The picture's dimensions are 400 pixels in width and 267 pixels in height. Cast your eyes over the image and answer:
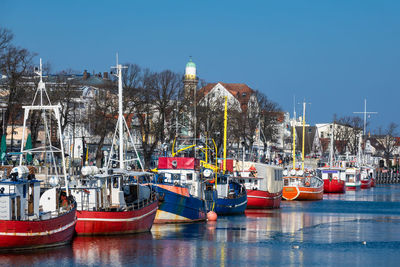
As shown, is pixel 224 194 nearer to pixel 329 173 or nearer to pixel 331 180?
pixel 331 180

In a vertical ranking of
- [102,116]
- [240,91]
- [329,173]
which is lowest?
[329,173]

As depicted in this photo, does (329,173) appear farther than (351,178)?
No

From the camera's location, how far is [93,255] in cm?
4550

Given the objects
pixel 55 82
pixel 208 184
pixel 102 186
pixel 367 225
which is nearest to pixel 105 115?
pixel 55 82

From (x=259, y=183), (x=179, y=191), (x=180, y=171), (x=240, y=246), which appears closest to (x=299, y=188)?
(x=259, y=183)

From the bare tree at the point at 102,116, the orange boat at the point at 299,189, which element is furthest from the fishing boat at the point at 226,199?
the orange boat at the point at 299,189

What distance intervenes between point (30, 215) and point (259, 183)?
44800 mm

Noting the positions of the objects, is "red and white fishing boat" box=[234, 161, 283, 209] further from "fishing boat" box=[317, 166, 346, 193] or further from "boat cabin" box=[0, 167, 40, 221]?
"fishing boat" box=[317, 166, 346, 193]

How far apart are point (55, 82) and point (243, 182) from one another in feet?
104

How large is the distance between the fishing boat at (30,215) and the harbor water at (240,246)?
2.30 feet

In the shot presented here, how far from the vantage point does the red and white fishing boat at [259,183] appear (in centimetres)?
8531

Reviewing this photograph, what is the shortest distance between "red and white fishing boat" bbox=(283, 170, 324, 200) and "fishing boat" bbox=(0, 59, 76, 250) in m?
62.1

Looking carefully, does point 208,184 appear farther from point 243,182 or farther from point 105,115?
point 105,115

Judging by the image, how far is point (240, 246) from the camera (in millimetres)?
51875
